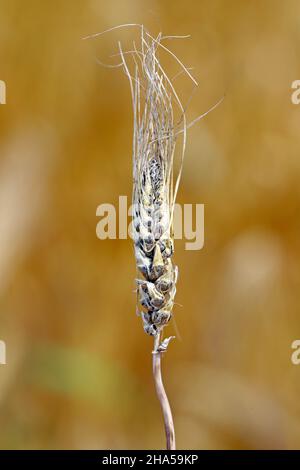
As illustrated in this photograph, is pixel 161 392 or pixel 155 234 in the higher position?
pixel 155 234

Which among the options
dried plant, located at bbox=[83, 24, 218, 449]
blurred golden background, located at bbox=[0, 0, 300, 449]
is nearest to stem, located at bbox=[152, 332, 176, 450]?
dried plant, located at bbox=[83, 24, 218, 449]

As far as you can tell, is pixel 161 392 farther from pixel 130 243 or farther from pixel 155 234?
pixel 130 243

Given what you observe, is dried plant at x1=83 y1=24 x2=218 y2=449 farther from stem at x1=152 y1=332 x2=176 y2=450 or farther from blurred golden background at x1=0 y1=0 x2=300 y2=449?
blurred golden background at x1=0 y1=0 x2=300 y2=449

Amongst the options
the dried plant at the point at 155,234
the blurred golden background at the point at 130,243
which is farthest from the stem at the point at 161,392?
the blurred golden background at the point at 130,243

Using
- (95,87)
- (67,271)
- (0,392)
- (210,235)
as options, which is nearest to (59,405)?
(0,392)

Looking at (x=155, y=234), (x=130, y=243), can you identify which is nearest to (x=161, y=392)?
(x=155, y=234)

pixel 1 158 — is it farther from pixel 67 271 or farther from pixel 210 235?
pixel 210 235

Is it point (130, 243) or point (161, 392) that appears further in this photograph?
point (130, 243)

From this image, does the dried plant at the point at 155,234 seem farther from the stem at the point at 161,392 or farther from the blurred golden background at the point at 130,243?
the blurred golden background at the point at 130,243
